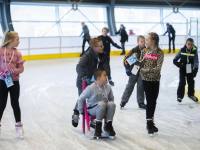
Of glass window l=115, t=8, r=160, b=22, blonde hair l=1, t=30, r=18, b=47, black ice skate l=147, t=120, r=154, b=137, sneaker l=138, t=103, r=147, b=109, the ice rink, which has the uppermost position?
glass window l=115, t=8, r=160, b=22

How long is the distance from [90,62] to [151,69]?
727 millimetres

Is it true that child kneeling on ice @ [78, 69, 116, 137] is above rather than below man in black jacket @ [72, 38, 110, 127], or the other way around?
→ below

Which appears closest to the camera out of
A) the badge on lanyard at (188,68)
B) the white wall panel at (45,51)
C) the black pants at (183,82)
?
the badge on lanyard at (188,68)

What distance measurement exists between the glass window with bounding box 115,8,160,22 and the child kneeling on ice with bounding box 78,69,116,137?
14.1 meters

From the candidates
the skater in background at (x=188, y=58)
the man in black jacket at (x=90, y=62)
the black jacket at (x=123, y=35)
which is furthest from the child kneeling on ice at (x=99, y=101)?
the black jacket at (x=123, y=35)

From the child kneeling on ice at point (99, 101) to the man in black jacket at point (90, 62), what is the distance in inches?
5.7

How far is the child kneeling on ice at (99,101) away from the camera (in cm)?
370

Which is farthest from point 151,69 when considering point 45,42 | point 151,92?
point 45,42

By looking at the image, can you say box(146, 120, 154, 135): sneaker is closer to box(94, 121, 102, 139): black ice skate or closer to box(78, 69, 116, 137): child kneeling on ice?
box(78, 69, 116, 137): child kneeling on ice

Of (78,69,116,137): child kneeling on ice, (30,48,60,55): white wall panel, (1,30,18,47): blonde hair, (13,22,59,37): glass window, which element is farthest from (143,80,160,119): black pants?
(13,22,59,37): glass window

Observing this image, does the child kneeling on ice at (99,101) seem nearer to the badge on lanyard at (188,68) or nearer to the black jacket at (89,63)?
the black jacket at (89,63)

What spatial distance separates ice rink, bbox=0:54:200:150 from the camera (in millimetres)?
3582

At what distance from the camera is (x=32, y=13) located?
16062mm

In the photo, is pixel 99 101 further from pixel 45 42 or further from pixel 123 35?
pixel 123 35
